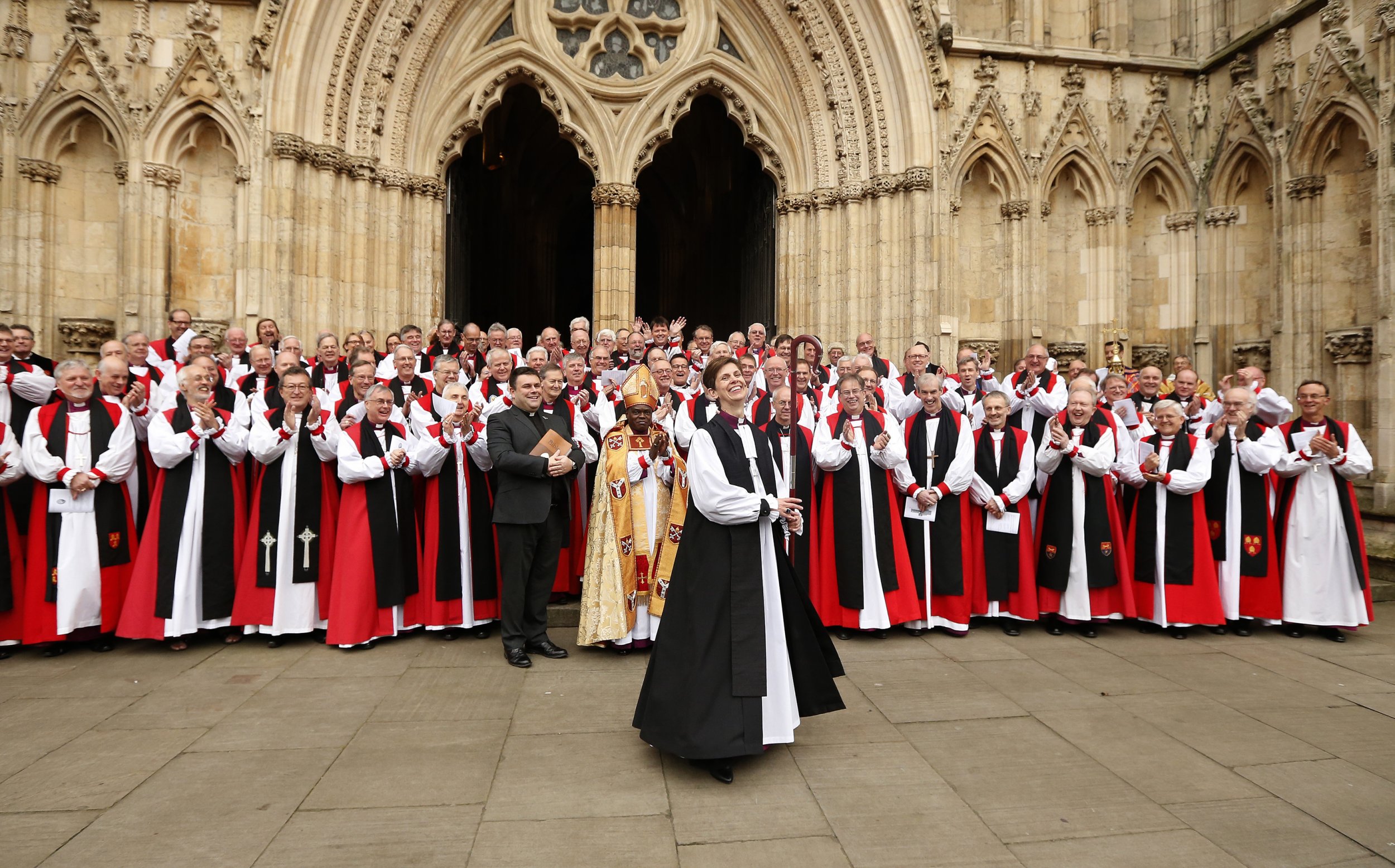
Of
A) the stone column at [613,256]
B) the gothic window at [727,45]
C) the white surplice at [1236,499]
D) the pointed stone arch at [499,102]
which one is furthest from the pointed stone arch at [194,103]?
the white surplice at [1236,499]

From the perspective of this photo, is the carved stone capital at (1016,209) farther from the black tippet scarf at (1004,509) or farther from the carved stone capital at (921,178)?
the black tippet scarf at (1004,509)

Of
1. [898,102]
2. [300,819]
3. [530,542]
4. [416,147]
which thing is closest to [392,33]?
[416,147]

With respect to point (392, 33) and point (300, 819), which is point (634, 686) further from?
point (392, 33)

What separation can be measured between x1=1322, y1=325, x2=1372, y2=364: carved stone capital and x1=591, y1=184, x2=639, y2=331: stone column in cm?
920

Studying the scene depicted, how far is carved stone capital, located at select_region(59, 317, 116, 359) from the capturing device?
987cm

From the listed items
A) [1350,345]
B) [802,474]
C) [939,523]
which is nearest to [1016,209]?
[1350,345]

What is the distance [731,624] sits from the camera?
12.2ft

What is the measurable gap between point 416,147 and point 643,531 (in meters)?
8.32

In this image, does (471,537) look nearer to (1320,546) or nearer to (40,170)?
(1320,546)

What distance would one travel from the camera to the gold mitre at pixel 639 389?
5.28 meters

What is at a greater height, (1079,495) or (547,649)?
(1079,495)

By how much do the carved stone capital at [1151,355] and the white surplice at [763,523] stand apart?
10.2m

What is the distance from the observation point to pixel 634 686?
16.1 ft

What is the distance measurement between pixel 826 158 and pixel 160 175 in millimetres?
8974
